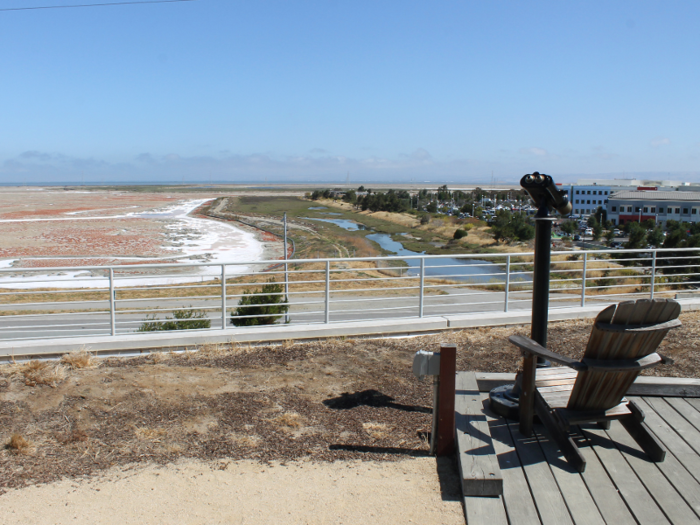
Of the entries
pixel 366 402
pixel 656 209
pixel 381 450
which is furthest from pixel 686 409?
pixel 656 209

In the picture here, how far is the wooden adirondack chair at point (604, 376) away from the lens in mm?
3018

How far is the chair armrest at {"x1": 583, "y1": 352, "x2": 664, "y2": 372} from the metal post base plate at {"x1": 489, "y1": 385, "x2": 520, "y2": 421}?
93cm

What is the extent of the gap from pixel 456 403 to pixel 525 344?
3.15 ft

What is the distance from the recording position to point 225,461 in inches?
157

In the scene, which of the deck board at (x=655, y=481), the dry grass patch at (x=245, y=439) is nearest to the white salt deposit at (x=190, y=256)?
the dry grass patch at (x=245, y=439)

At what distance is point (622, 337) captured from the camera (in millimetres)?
3029

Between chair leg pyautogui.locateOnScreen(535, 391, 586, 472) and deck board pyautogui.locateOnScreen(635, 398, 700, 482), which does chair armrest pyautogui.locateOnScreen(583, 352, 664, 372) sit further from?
deck board pyautogui.locateOnScreen(635, 398, 700, 482)

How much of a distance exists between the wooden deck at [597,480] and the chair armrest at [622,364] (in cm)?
64

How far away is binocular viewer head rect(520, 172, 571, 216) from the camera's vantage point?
13.2ft

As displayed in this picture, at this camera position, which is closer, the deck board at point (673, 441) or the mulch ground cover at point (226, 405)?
the deck board at point (673, 441)

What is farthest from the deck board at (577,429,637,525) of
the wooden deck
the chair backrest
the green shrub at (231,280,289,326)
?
the green shrub at (231,280,289,326)

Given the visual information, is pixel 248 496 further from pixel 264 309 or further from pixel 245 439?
pixel 264 309

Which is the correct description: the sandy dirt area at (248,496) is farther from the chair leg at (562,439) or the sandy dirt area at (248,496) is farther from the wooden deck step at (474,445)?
the chair leg at (562,439)

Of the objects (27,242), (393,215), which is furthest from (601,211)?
(27,242)
